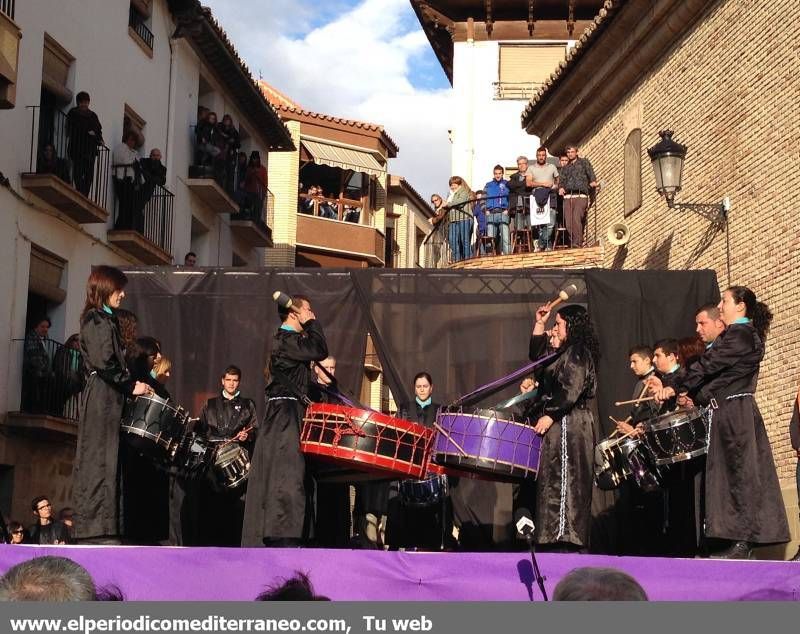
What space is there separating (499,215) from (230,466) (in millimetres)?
12698

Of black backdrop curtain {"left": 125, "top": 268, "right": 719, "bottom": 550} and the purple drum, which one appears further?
black backdrop curtain {"left": 125, "top": 268, "right": 719, "bottom": 550}

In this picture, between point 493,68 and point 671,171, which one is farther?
point 493,68

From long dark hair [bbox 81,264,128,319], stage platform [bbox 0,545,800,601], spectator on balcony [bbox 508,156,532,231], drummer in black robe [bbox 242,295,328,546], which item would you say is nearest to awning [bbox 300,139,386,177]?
spectator on balcony [bbox 508,156,532,231]

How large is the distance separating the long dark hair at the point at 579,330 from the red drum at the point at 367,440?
3.86 ft

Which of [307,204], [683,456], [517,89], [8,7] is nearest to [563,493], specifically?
[683,456]

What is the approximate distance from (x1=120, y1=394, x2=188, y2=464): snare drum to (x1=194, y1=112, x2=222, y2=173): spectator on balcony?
703 inches

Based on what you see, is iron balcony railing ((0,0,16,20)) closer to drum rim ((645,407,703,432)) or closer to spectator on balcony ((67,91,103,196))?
spectator on balcony ((67,91,103,196))

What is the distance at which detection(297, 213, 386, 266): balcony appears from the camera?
36031 millimetres

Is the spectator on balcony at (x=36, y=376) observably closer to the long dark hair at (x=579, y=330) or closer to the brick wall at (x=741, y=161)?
the brick wall at (x=741, y=161)

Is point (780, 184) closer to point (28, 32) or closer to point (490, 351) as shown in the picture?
point (490, 351)

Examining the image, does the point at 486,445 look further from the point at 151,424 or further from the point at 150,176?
the point at 150,176

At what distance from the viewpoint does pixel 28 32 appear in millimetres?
18484

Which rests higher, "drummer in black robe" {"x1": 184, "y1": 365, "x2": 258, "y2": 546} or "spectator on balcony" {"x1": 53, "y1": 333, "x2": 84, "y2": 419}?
"spectator on balcony" {"x1": 53, "y1": 333, "x2": 84, "y2": 419}

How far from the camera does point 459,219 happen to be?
23109mm
